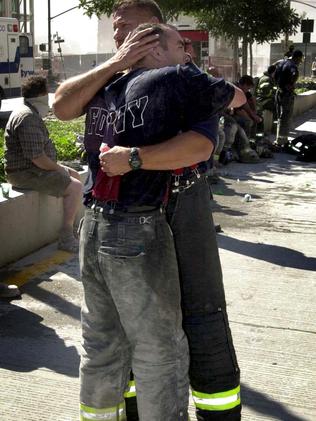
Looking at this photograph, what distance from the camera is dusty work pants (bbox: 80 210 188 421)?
8.49 ft

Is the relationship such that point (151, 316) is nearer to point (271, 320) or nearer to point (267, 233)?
point (271, 320)

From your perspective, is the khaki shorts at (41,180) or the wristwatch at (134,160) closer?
the wristwatch at (134,160)

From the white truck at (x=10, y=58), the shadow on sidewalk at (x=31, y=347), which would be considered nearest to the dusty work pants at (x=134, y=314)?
the shadow on sidewalk at (x=31, y=347)

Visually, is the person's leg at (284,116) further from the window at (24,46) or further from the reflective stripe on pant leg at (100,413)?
the window at (24,46)

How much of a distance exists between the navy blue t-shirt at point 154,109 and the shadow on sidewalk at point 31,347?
1.70 meters

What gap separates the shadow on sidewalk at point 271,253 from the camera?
20.3 ft

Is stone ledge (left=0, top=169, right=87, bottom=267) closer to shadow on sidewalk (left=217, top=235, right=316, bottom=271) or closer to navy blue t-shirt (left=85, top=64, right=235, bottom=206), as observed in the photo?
shadow on sidewalk (left=217, top=235, right=316, bottom=271)

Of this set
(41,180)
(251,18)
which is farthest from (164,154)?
(251,18)

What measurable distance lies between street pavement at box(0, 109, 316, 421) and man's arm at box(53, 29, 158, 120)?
1598 mm

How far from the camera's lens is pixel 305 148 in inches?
478

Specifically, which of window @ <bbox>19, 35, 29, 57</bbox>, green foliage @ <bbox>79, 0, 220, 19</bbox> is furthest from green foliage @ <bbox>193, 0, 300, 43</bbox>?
window @ <bbox>19, 35, 29, 57</bbox>

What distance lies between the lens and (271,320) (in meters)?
4.82

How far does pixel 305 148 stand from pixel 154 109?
996 centimetres

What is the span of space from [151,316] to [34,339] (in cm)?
203
